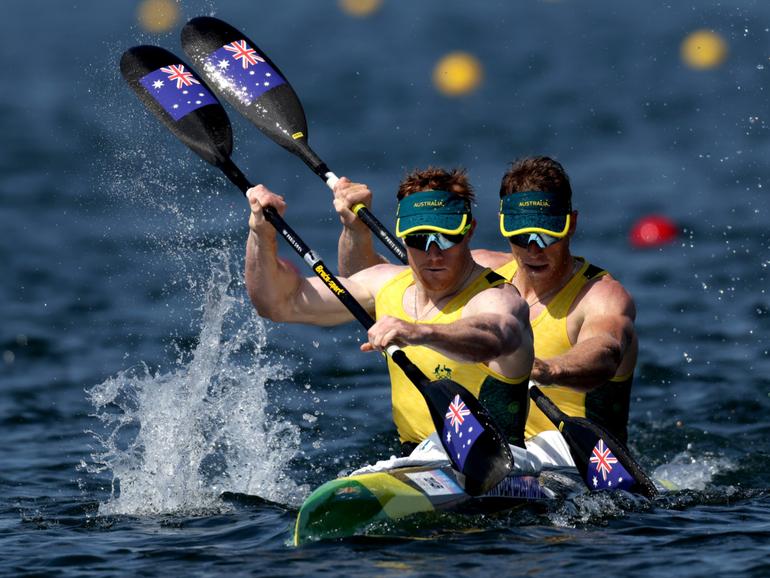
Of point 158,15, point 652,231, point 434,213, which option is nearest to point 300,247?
point 434,213

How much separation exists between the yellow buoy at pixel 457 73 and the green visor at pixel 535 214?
1505 cm

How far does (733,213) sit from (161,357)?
25.2ft

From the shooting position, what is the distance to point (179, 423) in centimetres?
837

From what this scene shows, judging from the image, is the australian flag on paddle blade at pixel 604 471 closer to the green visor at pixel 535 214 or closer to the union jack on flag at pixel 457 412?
the union jack on flag at pixel 457 412

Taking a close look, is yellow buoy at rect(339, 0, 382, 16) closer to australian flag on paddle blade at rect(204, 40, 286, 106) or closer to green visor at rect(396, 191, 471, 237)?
australian flag on paddle blade at rect(204, 40, 286, 106)

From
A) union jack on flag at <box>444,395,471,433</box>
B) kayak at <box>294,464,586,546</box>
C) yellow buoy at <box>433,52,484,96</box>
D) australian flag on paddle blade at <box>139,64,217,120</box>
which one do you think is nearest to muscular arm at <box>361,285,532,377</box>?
union jack on flag at <box>444,395,471,433</box>

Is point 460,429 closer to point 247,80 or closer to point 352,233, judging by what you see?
point 352,233

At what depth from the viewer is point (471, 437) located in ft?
21.4

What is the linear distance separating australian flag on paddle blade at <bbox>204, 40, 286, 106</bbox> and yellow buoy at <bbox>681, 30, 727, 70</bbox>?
14.8 m

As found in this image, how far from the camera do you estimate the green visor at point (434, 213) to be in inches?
270

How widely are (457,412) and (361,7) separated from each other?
66.6 ft

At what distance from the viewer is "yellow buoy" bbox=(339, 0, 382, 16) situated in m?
26.0

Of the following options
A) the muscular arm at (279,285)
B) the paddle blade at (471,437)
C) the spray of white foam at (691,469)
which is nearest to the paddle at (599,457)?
the paddle blade at (471,437)

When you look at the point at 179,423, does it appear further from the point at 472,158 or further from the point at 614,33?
the point at 614,33
